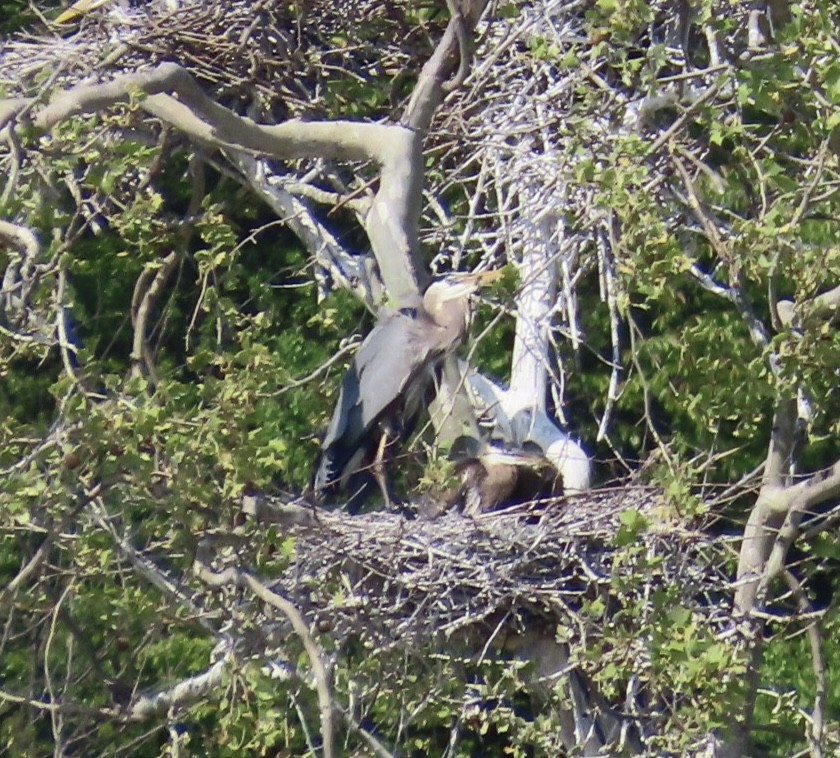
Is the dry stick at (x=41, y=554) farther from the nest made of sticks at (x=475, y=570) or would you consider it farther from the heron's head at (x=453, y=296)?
the heron's head at (x=453, y=296)

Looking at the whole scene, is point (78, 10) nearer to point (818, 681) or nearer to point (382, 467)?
point (382, 467)

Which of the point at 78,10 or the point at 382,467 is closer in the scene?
the point at 382,467

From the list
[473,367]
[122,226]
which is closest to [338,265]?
[473,367]

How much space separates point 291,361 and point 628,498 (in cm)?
191

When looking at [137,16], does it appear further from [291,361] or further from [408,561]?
[408,561]

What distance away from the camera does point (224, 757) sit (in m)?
4.52

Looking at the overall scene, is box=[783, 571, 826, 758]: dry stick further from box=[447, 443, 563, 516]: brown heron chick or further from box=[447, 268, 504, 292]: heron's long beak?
box=[447, 268, 504, 292]: heron's long beak

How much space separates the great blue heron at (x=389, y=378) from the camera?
4.10 meters

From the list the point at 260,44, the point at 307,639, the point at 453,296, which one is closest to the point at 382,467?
the point at 453,296

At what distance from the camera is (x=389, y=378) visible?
4.12 m

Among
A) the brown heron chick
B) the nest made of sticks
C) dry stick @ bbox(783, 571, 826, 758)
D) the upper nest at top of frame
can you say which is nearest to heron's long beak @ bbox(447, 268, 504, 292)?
Answer: the brown heron chick

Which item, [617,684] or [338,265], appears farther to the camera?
[338,265]

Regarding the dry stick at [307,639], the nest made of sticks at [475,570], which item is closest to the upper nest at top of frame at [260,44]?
the nest made of sticks at [475,570]

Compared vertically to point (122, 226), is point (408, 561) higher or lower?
lower
